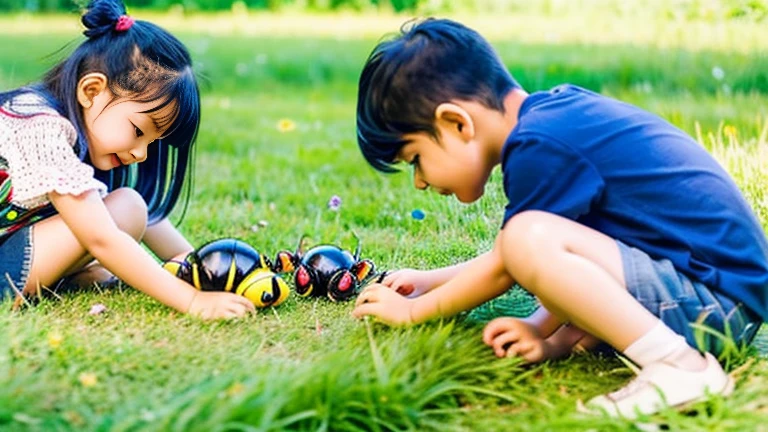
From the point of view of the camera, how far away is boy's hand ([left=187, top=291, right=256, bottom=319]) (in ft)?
8.34

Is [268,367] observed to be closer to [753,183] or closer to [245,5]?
[753,183]

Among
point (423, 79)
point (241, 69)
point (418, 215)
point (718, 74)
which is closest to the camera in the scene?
point (423, 79)

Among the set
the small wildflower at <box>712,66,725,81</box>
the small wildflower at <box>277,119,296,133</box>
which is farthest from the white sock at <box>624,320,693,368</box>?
the small wildflower at <box>712,66,725,81</box>

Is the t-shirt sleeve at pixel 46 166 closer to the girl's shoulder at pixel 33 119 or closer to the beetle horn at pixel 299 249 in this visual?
the girl's shoulder at pixel 33 119

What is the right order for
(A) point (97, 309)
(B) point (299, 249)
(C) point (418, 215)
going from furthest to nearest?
(C) point (418, 215)
(B) point (299, 249)
(A) point (97, 309)

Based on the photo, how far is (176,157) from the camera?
305 centimetres

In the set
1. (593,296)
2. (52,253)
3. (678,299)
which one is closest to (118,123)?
(52,253)

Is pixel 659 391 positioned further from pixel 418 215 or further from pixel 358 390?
pixel 418 215

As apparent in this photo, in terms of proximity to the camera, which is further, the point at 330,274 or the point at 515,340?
the point at 330,274

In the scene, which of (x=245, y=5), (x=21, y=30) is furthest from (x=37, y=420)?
(x=245, y=5)

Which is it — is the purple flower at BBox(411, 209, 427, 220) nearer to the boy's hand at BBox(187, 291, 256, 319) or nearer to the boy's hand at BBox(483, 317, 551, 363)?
the boy's hand at BBox(187, 291, 256, 319)

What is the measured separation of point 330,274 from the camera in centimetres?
281

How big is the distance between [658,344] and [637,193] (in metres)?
0.32

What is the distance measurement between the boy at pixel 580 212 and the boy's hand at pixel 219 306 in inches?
15.1
